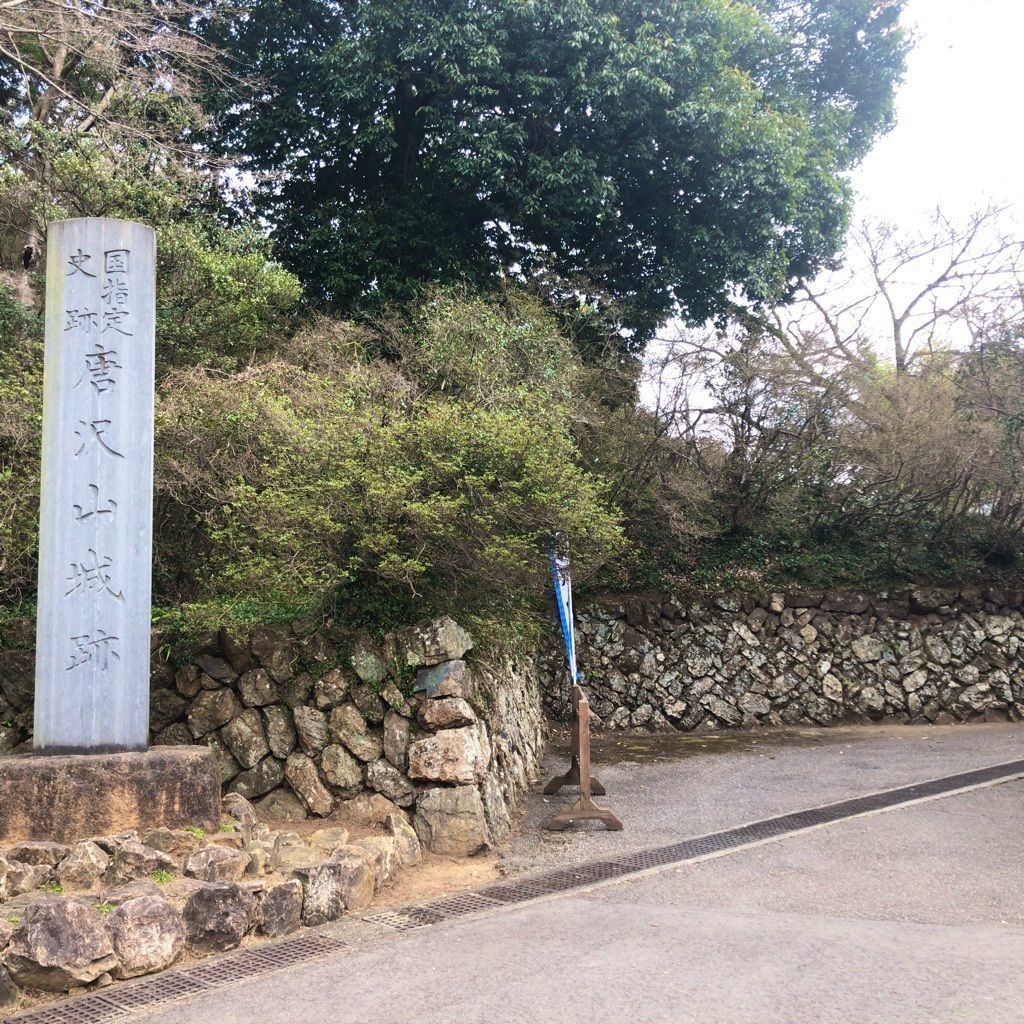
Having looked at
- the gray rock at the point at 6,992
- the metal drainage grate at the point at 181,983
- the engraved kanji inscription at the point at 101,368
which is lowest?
the metal drainage grate at the point at 181,983

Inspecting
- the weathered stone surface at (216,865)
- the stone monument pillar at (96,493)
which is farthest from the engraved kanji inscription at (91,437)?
the weathered stone surface at (216,865)

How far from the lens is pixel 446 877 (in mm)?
6176

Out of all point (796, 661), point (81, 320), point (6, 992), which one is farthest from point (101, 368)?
point (796, 661)

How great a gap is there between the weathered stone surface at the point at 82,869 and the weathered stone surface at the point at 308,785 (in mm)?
1794

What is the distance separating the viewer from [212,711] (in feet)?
23.5

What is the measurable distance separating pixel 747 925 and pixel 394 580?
11.6 feet

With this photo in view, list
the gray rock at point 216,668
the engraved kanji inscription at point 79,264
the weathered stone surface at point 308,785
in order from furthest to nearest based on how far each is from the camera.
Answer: the gray rock at point 216,668, the weathered stone surface at point 308,785, the engraved kanji inscription at point 79,264

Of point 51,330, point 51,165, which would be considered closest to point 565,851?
point 51,330

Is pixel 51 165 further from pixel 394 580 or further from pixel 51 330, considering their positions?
pixel 394 580

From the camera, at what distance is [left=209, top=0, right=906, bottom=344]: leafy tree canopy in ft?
47.7

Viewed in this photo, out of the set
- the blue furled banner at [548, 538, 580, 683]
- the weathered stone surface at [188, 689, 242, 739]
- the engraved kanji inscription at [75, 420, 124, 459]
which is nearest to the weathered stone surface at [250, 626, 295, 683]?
the weathered stone surface at [188, 689, 242, 739]

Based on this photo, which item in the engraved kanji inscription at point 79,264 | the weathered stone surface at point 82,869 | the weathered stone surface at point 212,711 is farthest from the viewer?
the weathered stone surface at point 212,711

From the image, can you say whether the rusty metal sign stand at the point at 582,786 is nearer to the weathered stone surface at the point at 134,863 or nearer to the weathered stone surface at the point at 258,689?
the weathered stone surface at the point at 258,689

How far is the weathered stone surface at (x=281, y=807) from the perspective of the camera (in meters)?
6.85
